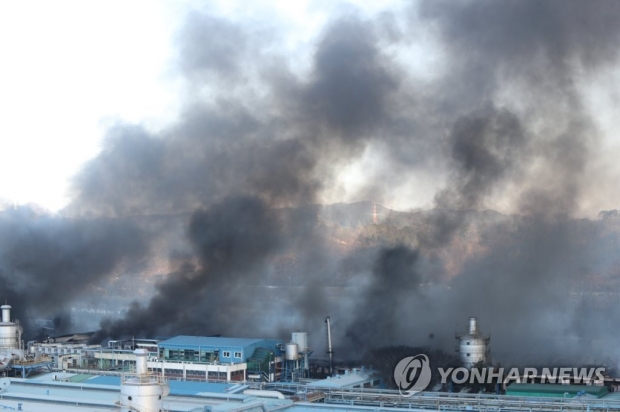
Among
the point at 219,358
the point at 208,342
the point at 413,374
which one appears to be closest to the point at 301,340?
the point at 219,358

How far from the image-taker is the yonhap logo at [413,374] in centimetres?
3875

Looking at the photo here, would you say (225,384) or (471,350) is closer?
(225,384)

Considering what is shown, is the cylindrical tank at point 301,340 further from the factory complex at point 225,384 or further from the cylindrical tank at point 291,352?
the cylindrical tank at point 291,352

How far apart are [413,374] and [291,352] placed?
23.4ft

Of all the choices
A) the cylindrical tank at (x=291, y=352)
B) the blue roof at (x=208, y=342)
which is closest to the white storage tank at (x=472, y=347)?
the cylindrical tank at (x=291, y=352)

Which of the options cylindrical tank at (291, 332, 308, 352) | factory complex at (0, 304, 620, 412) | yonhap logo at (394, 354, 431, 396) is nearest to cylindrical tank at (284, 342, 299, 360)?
factory complex at (0, 304, 620, 412)

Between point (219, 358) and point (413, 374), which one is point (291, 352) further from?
point (413, 374)

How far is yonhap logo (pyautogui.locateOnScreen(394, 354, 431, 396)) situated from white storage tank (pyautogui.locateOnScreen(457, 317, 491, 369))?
1751 mm

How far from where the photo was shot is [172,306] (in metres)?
60.8

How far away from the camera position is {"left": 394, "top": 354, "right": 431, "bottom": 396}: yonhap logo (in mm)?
38750

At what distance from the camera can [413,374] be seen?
39.5 meters

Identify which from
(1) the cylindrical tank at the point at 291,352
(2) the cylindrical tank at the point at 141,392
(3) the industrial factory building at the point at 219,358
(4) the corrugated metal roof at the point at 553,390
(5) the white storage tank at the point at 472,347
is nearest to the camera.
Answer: (2) the cylindrical tank at the point at 141,392

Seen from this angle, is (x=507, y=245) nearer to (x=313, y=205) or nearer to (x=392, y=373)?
(x=313, y=205)

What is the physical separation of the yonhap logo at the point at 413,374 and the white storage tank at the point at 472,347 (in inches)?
69.0
